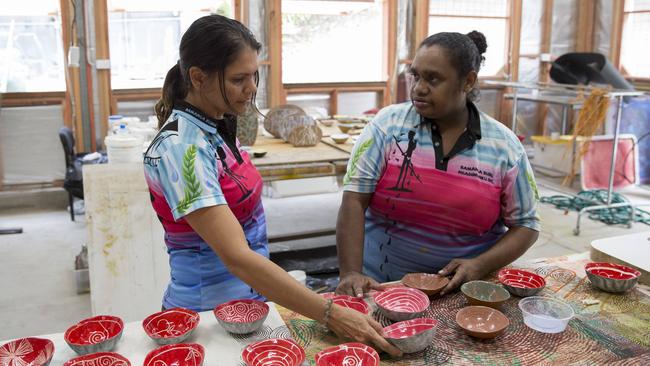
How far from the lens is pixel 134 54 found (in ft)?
17.4

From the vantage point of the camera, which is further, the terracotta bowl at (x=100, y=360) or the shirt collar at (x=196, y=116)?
the shirt collar at (x=196, y=116)

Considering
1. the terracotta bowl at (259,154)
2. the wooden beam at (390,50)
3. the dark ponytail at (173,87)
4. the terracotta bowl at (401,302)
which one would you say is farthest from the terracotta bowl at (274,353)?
the wooden beam at (390,50)

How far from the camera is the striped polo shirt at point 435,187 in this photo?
1.66 metres

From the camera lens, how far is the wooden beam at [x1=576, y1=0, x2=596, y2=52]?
668 cm

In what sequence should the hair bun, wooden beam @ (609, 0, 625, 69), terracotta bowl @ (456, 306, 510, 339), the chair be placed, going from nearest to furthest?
A: terracotta bowl @ (456, 306, 510, 339), the hair bun, the chair, wooden beam @ (609, 0, 625, 69)

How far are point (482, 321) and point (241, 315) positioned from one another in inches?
21.5

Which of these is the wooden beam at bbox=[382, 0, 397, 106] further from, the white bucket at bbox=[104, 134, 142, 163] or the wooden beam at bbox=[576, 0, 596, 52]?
the white bucket at bbox=[104, 134, 142, 163]

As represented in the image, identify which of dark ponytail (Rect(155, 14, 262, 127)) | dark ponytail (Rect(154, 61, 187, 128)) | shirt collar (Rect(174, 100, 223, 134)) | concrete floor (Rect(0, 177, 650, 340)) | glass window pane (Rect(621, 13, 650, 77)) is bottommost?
concrete floor (Rect(0, 177, 650, 340))

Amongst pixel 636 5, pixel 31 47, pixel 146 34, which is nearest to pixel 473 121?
pixel 146 34

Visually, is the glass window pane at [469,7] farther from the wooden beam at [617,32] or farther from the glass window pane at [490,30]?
the wooden beam at [617,32]

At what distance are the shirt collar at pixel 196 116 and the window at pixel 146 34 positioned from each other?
412 cm

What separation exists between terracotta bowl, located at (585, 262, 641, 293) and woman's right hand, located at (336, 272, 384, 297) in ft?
1.82

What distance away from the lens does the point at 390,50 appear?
5941 millimetres

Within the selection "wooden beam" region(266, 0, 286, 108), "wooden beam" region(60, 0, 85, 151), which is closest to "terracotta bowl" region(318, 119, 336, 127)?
"wooden beam" region(266, 0, 286, 108)
